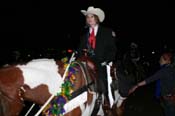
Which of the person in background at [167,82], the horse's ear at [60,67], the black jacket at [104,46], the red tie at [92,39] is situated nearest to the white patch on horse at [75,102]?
the horse's ear at [60,67]

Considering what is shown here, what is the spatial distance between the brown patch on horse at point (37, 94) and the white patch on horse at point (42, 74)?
6 centimetres

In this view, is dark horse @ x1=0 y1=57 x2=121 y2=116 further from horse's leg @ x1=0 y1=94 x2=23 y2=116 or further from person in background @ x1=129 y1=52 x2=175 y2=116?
person in background @ x1=129 y1=52 x2=175 y2=116

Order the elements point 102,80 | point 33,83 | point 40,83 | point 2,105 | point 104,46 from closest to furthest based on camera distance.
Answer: point 2,105, point 33,83, point 40,83, point 102,80, point 104,46

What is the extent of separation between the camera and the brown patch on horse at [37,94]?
4.70 metres

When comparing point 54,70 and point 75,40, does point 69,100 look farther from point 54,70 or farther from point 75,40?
point 75,40

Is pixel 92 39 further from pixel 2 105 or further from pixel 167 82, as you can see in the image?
pixel 2 105

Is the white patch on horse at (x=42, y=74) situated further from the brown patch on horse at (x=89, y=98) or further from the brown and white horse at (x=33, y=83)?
the brown patch on horse at (x=89, y=98)

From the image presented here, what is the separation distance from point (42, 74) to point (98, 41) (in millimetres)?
1869

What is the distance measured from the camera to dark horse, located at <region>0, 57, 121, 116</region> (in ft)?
14.5

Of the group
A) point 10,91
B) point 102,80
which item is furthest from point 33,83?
point 102,80

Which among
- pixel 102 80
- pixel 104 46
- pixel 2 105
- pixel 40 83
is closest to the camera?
pixel 2 105

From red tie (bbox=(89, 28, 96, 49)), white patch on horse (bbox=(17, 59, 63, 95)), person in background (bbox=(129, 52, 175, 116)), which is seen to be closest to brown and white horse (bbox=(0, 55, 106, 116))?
white patch on horse (bbox=(17, 59, 63, 95))

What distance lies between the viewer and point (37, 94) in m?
4.92

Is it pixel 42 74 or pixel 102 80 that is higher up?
pixel 42 74
